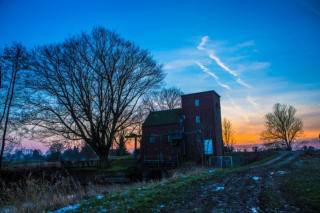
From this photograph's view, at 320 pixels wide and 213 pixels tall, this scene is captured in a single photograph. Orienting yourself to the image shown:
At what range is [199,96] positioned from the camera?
29.3m

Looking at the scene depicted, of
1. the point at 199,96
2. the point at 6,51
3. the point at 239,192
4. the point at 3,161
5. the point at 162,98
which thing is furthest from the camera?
the point at 162,98

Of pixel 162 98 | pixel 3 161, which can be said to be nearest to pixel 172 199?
pixel 3 161

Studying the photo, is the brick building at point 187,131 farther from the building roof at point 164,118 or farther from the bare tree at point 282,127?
the bare tree at point 282,127

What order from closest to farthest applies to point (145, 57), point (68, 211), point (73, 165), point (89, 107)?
point (68, 211)
point (89, 107)
point (145, 57)
point (73, 165)

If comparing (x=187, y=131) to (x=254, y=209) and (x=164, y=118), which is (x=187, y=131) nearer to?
(x=164, y=118)

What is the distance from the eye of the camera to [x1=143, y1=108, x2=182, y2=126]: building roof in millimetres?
30203

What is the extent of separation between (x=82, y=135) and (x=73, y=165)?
7561 millimetres

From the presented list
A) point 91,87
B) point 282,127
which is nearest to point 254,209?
point 91,87

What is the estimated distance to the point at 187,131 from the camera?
29484mm

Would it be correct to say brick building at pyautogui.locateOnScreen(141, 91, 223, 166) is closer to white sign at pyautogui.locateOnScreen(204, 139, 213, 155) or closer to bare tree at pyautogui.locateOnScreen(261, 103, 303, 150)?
white sign at pyautogui.locateOnScreen(204, 139, 213, 155)

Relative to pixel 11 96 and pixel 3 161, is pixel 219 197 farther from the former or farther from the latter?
pixel 3 161

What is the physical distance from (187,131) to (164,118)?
430 centimetres

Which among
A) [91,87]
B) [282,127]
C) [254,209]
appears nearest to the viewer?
[254,209]

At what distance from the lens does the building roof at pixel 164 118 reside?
3020 cm
